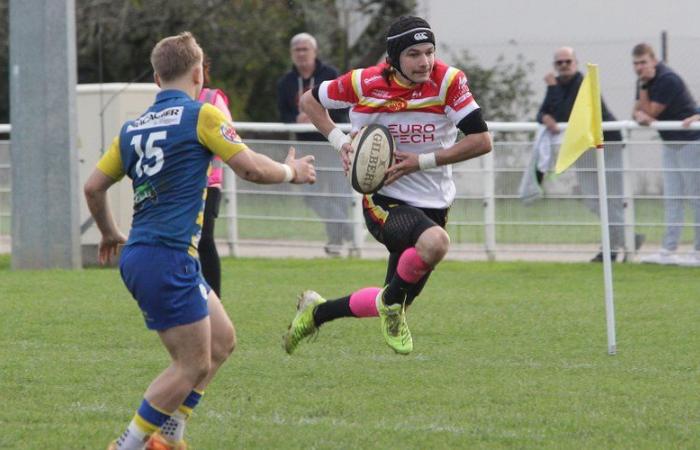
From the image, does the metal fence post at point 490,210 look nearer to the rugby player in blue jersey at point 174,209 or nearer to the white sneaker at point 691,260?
the white sneaker at point 691,260

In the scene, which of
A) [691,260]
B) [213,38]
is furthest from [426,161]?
[213,38]

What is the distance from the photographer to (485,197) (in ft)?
49.7

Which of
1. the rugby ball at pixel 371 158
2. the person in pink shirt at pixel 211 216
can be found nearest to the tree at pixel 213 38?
the person in pink shirt at pixel 211 216

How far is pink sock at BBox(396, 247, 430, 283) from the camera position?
25.7ft

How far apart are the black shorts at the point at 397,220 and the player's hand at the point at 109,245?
219cm

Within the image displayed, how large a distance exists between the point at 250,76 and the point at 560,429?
21881 millimetres

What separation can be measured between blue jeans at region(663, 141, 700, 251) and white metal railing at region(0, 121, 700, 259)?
Answer: 0.07 m

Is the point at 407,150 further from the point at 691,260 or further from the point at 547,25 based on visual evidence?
the point at 547,25

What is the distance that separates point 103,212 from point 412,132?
2453 millimetres

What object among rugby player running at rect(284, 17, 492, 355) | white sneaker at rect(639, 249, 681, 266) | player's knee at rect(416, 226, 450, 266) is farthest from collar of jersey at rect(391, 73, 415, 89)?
white sneaker at rect(639, 249, 681, 266)

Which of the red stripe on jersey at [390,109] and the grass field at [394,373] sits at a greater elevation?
the red stripe on jersey at [390,109]

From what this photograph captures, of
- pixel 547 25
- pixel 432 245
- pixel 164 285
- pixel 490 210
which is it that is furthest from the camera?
pixel 547 25

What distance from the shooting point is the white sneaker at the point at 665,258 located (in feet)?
45.5

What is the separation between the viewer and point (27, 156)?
13562 mm
